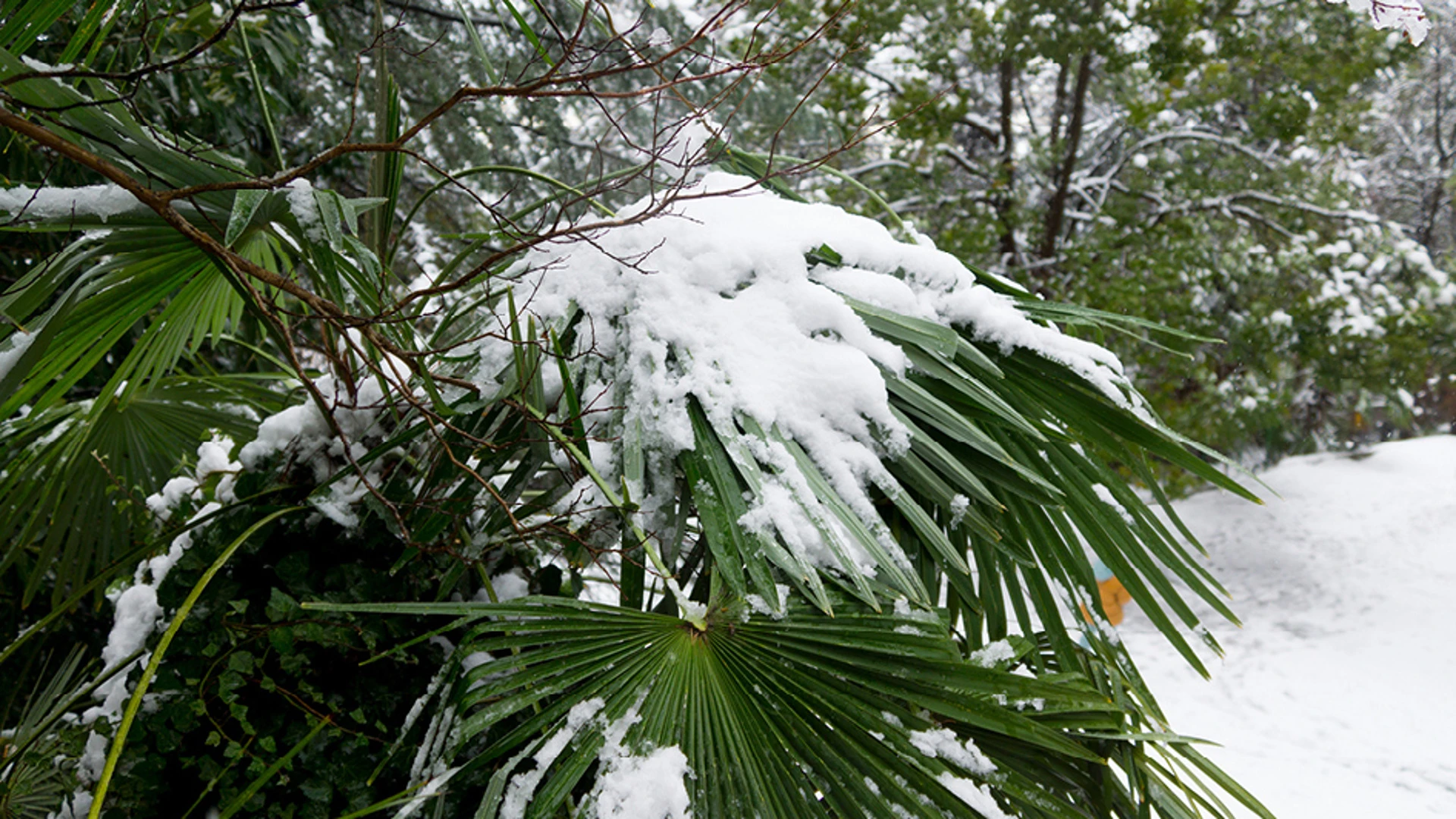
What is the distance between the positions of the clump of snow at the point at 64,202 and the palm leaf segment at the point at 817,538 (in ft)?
1.42

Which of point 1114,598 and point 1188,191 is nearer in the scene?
point 1114,598

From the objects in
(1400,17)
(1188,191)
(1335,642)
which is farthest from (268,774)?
(1335,642)

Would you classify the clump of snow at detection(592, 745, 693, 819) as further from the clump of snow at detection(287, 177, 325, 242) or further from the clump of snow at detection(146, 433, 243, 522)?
the clump of snow at detection(146, 433, 243, 522)

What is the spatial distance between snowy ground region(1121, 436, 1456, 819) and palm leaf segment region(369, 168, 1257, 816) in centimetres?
297

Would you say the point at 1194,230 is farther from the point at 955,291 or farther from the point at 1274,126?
the point at 955,291

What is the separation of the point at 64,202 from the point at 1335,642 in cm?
623

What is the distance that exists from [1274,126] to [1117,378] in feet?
16.2

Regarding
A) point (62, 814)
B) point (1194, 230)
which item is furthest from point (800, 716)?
point (1194, 230)

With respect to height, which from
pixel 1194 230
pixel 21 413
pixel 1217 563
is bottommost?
pixel 1217 563

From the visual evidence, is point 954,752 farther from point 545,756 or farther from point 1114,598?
point 1114,598

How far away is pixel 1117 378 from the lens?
1.19 meters

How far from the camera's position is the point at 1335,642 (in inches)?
202

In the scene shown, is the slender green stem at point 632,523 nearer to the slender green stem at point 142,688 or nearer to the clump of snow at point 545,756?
the clump of snow at point 545,756

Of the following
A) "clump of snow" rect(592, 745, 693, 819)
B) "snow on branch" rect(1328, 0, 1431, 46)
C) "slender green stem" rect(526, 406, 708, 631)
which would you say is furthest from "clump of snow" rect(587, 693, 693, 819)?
"snow on branch" rect(1328, 0, 1431, 46)
